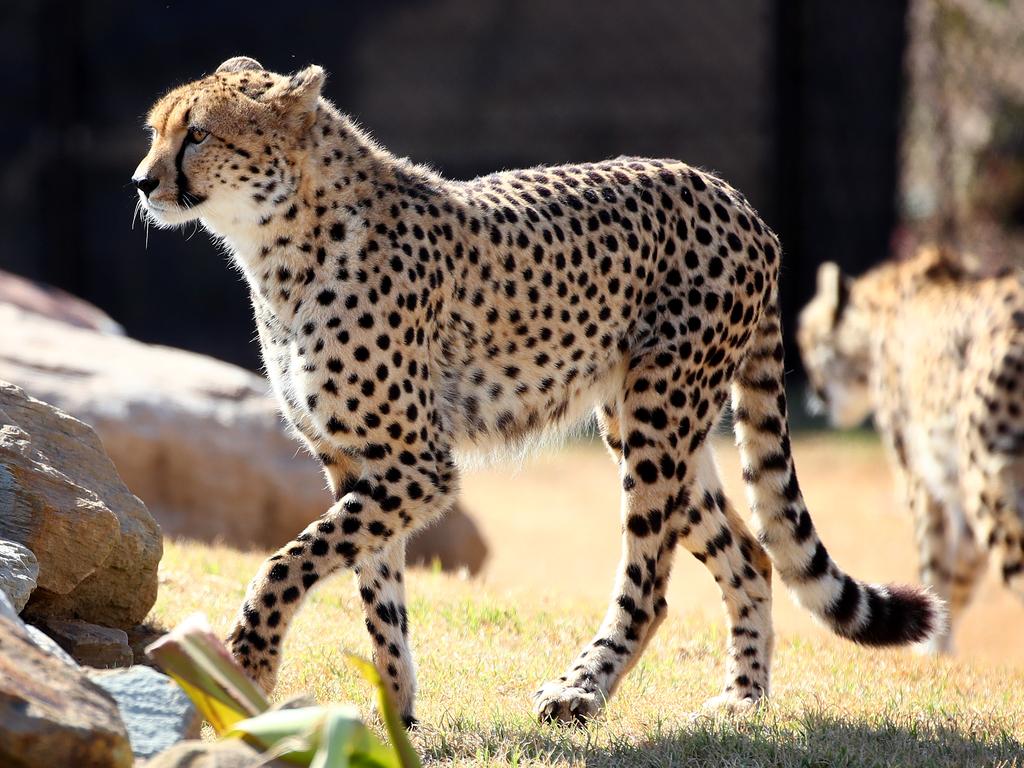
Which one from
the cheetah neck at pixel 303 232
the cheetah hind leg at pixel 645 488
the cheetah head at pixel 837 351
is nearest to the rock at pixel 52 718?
the cheetah neck at pixel 303 232

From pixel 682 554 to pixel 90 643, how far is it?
6.06 metres

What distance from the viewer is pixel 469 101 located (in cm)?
1280

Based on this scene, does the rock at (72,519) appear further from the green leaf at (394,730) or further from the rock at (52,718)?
the green leaf at (394,730)

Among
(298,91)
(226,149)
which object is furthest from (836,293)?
(226,149)

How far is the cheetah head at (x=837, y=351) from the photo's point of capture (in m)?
7.88

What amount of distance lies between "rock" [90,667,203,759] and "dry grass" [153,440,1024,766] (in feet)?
2.41

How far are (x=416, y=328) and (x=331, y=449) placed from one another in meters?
0.38

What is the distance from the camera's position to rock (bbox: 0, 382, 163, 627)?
373 centimetres

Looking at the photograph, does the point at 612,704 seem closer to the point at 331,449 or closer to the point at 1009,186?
the point at 331,449

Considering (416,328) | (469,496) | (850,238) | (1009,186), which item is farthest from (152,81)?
(416,328)

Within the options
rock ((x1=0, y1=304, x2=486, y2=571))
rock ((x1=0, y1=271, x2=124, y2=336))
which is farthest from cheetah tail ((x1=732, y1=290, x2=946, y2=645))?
rock ((x1=0, y1=271, x2=124, y2=336))

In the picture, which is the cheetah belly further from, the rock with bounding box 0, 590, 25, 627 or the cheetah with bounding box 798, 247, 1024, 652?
the cheetah with bounding box 798, 247, 1024, 652

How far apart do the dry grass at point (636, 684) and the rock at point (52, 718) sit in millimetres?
963

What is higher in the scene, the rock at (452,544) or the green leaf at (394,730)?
the green leaf at (394,730)
